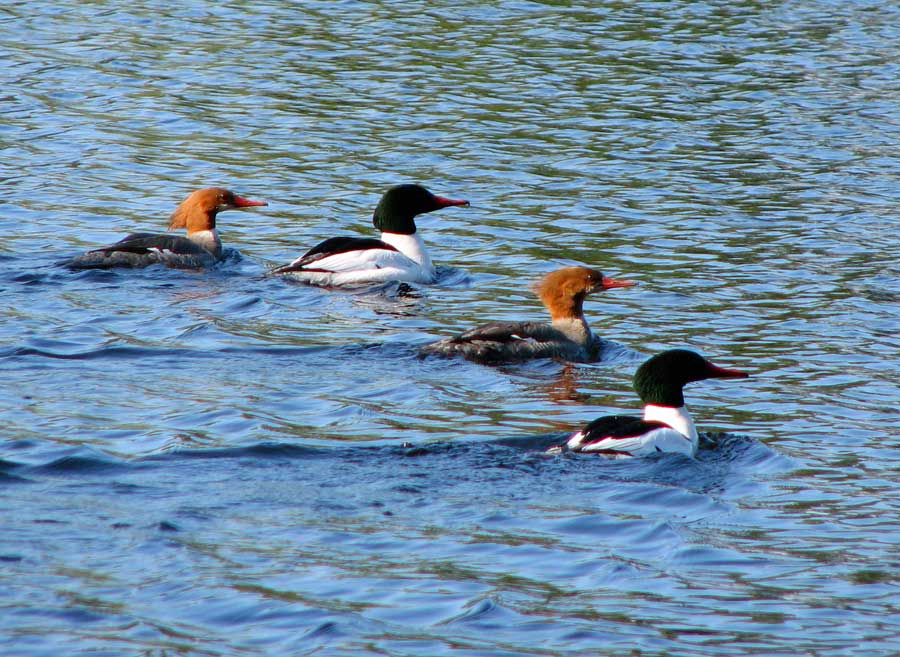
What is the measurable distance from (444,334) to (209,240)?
324 cm

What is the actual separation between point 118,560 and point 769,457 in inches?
168

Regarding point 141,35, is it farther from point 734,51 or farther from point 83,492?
point 83,492

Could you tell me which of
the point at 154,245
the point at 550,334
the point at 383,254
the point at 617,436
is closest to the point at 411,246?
the point at 383,254

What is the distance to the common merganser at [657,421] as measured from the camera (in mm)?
9258

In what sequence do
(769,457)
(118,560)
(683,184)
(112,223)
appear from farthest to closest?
(683,184)
(112,223)
(769,457)
(118,560)

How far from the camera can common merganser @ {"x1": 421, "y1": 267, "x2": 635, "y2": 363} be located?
451 inches

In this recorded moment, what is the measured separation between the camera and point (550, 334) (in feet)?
39.5

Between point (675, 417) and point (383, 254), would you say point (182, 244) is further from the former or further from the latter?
point (675, 417)

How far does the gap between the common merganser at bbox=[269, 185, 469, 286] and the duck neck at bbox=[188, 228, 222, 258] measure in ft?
3.19

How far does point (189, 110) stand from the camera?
64.8 ft

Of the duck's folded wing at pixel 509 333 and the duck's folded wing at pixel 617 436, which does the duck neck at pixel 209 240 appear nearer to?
the duck's folded wing at pixel 509 333

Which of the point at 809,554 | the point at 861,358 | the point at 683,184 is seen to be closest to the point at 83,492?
the point at 809,554

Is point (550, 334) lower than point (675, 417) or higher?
lower

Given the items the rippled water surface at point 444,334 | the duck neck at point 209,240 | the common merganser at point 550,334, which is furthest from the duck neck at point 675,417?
the duck neck at point 209,240
